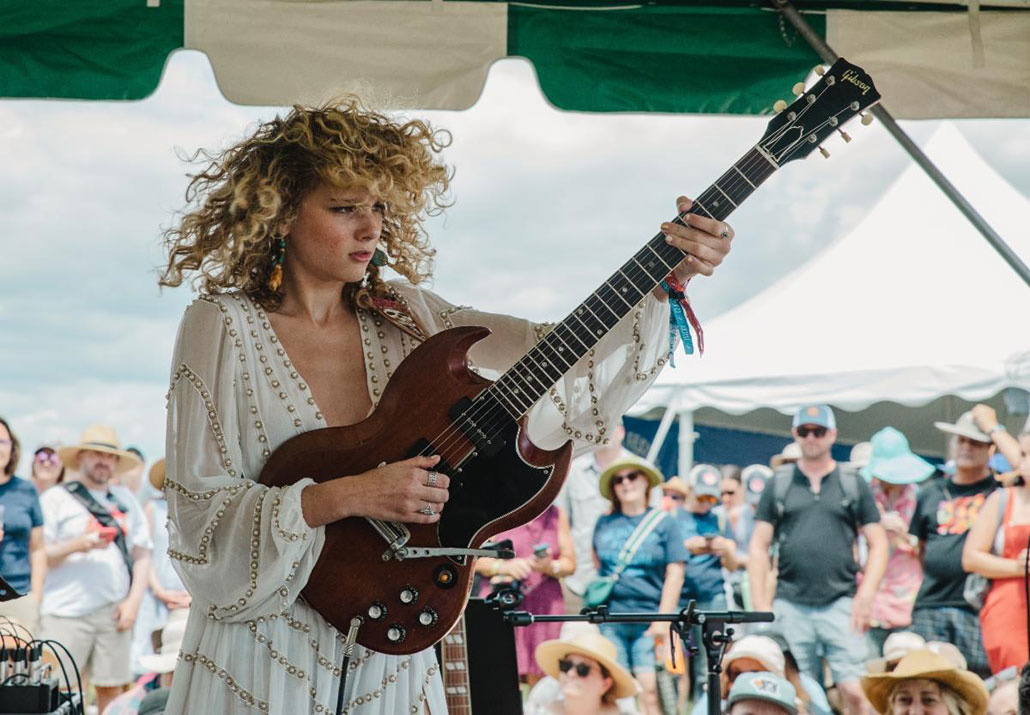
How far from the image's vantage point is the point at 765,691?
3.85 metres

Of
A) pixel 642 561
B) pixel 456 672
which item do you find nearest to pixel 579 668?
pixel 642 561

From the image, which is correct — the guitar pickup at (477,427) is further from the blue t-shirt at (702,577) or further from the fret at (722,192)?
the blue t-shirt at (702,577)

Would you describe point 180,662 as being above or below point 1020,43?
below

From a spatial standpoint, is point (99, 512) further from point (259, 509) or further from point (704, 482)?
point (259, 509)

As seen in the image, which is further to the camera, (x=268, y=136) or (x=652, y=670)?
(x=652, y=670)

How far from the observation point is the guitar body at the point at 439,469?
2.01 m

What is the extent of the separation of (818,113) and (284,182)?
0.97m

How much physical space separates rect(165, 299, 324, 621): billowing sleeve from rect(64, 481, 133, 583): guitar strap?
5108mm

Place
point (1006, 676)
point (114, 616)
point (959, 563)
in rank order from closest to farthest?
point (1006, 676)
point (959, 563)
point (114, 616)

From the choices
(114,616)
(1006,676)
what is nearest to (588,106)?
(1006,676)

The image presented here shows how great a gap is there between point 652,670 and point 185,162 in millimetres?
4527

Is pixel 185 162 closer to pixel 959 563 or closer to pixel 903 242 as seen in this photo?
pixel 959 563

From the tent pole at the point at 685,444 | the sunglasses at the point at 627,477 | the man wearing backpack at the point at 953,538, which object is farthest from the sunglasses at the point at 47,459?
the man wearing backpack at the point at 953,538

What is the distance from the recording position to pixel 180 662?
2.01 m
